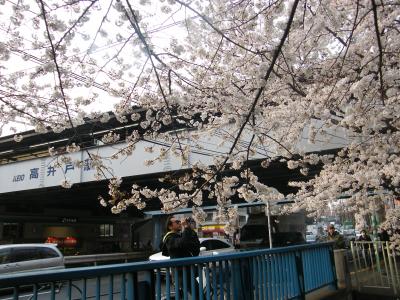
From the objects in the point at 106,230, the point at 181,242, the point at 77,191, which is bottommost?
the point at 181,242

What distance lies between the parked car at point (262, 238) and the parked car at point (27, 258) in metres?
9.71

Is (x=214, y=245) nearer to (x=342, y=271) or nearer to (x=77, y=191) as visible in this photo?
(x=342, y=271)

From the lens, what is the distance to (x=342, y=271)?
858 cm

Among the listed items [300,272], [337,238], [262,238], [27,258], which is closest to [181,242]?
[300,272]

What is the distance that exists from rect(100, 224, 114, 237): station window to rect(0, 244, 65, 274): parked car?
21.3 meters

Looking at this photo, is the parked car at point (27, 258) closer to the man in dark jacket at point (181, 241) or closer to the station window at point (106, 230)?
the man in dark jacket at point (181, 241)

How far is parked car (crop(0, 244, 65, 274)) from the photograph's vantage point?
11.3 metres

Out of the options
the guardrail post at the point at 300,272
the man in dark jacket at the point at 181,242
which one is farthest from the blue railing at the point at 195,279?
the man in dark jacket at the point at 181,242

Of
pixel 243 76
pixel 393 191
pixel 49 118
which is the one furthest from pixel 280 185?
pixel 49 118

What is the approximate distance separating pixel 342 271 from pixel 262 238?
1123 centimetres

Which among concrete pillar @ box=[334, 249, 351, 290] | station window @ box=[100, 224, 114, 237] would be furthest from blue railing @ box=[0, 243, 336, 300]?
station window @ box=[100, 224, 114, 237]

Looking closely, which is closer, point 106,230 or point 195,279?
point 195,279

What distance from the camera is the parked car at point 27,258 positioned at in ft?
37.0

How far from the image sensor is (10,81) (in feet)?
20.3
